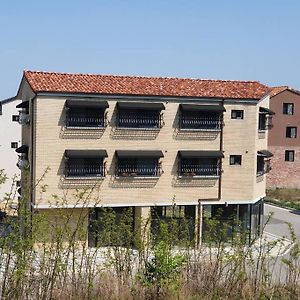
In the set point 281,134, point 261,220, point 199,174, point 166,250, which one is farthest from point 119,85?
point 281,134

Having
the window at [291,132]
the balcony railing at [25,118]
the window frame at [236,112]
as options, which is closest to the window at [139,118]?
the window frame at [236,112]

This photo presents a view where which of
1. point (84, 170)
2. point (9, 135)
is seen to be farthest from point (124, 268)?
point (9, 135)

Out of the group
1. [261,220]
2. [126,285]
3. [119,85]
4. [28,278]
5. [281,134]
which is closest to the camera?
[28,278]

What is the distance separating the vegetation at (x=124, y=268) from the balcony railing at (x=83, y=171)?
927cm

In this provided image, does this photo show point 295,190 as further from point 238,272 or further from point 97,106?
point 238,272

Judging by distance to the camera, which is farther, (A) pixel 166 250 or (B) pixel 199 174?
(B) pixel 199 174

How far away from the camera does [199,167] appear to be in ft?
77.7

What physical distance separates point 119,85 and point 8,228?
43.7ft

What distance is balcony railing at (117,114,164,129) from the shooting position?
2242 centimetres

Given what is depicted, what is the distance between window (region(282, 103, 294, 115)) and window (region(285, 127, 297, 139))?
1.34 meters

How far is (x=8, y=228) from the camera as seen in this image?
1048 cm

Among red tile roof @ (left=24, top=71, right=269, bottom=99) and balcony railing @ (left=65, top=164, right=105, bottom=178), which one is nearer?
balcony railing @ (left=65, top=164, right=105, bottom=178)

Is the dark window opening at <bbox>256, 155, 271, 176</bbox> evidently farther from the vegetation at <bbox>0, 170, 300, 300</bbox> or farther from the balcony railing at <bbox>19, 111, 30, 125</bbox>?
the vegetation at <bbox>0, 170, 300, 300</bbox>

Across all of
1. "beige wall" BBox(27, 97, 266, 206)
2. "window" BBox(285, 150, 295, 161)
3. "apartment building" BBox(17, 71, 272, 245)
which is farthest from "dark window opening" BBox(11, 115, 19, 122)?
"window" BBox(285, 150, 295, 161)
